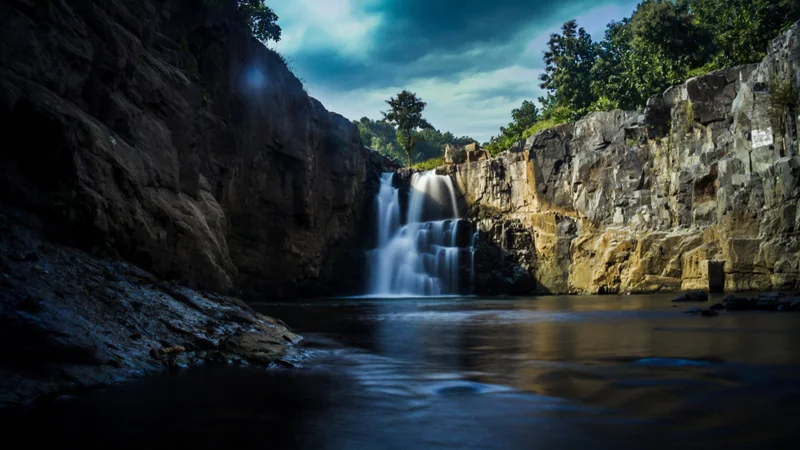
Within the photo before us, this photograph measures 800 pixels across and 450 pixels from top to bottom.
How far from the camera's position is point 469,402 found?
4621 millimetres

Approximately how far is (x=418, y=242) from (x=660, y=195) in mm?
15407

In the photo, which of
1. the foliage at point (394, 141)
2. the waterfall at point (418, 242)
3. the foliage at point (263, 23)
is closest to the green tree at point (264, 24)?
the foliage at point (263, 23)

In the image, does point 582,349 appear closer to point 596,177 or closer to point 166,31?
point 166,31

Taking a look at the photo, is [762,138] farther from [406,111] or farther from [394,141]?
[394,141]

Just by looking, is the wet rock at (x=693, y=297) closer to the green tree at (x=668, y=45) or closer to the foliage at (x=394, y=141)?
the green tree at (x=668, y=45)

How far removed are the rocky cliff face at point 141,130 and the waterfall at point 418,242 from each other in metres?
10.0

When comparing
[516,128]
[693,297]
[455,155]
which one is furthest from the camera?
[516,128]

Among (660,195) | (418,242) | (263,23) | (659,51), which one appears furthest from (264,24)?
(659,51)

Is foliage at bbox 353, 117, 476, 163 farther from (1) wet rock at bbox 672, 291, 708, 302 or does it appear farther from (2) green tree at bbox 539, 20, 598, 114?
(1) wet rock at bbox 672, 291, 708, 302

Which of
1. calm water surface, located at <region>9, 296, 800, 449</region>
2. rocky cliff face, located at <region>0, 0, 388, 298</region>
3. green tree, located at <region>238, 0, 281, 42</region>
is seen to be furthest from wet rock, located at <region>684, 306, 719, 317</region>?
green tree, located at <region>238, 0, 281, 42</region>

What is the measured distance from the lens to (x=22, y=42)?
8281 mm

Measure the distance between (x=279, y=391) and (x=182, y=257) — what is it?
6.70m

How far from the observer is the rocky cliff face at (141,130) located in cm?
793

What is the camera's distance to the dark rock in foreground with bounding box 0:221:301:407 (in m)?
4.54
